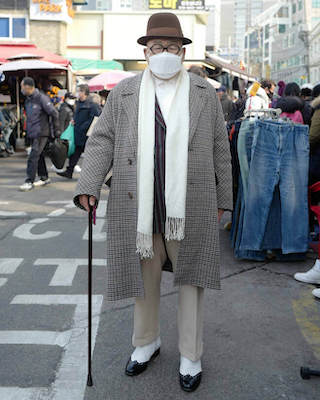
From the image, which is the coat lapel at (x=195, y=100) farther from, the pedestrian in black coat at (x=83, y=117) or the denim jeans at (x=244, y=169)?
the pedestrian in black coat at (x=83, y=117)

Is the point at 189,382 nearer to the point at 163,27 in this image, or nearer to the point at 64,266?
the point at 163,27

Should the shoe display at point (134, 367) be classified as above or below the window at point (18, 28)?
below

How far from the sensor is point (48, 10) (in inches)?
904

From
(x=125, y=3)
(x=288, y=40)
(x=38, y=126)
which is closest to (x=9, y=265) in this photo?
(x=38, y=126)

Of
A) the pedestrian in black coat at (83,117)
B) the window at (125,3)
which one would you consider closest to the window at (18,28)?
the pedestrian in black coat at (83,117)

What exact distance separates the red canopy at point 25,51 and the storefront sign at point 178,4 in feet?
43.9

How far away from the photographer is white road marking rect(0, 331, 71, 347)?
3.54 meters

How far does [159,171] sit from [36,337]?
145 centimetres

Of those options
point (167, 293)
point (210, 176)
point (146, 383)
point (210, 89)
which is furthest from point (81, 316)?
point (210, 89)

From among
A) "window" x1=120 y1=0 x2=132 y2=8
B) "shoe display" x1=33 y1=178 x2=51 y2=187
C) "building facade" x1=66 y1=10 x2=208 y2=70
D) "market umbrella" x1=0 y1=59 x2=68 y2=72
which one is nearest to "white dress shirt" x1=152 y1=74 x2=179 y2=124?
"shoe display" x1=33 y1=178 x2=51 y2=187

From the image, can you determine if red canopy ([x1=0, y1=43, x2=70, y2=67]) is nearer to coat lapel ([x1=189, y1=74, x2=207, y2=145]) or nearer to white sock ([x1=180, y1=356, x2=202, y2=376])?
coat lapel ([x1=189, y1=74, x2=207, y2=145])

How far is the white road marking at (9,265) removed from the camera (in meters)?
5.13

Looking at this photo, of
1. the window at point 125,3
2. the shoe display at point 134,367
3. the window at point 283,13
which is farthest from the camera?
the window at point 283,13

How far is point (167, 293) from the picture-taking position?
14.7ft
